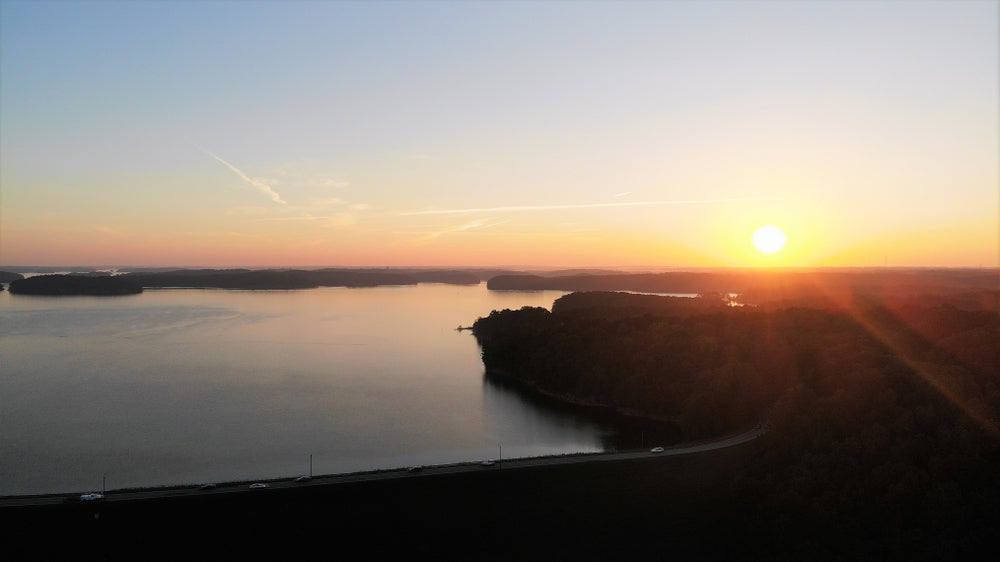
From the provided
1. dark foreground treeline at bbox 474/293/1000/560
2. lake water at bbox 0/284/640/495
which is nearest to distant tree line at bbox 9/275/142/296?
lake water at bbox 0/284/640/495

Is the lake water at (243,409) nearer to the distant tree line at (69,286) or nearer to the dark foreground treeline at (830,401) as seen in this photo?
the dark foreground treeline at (830,401)

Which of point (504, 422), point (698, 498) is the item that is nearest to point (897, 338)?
point (698, 498)

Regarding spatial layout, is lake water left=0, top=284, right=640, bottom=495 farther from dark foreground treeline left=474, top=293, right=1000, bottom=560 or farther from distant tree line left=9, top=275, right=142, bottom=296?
distant tree line left=9, top=275, right=142, bottom=296

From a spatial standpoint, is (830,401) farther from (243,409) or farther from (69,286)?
(69,286)

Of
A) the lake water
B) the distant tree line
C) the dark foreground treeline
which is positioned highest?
the distant tree line

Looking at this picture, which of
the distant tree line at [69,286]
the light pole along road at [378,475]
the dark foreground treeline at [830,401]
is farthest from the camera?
the distant tree line at [69,286]

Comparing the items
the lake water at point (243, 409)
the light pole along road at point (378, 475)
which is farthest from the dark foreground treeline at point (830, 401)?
the lake water at point (243, 409)

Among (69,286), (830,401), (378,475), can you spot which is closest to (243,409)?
(378,475)
